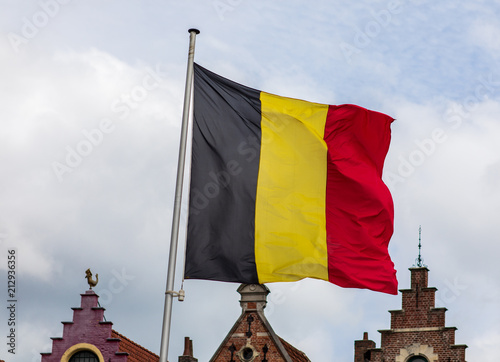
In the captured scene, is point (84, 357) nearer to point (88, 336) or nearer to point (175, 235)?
point (88, 336)

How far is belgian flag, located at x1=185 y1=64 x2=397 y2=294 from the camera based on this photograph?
25422mm

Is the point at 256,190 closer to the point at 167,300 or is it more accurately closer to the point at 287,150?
the point at 287,150

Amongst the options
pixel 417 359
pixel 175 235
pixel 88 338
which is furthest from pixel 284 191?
pixel 88 338

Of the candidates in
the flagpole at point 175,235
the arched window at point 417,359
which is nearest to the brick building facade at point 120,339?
the arched window at point 417,359

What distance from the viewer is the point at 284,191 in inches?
1036

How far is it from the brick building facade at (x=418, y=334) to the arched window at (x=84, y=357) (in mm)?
10109

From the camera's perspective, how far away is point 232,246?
1000 inches

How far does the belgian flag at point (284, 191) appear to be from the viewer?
25422mm

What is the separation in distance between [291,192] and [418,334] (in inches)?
598

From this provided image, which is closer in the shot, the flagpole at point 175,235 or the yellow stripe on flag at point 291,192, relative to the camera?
the flagpole at point 175,235

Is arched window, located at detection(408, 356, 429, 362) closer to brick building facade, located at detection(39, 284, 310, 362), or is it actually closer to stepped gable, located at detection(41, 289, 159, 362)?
brick building facade, located at detection(39, 284, 310, 362)

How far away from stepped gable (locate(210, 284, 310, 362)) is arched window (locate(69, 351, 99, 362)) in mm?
4560

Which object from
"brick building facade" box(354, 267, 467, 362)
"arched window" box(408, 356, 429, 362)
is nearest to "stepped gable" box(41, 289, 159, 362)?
"brick building facade" box(354, 267, 467, 362)

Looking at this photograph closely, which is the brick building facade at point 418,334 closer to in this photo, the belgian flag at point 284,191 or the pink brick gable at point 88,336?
the pink brick gable at point 88,336
